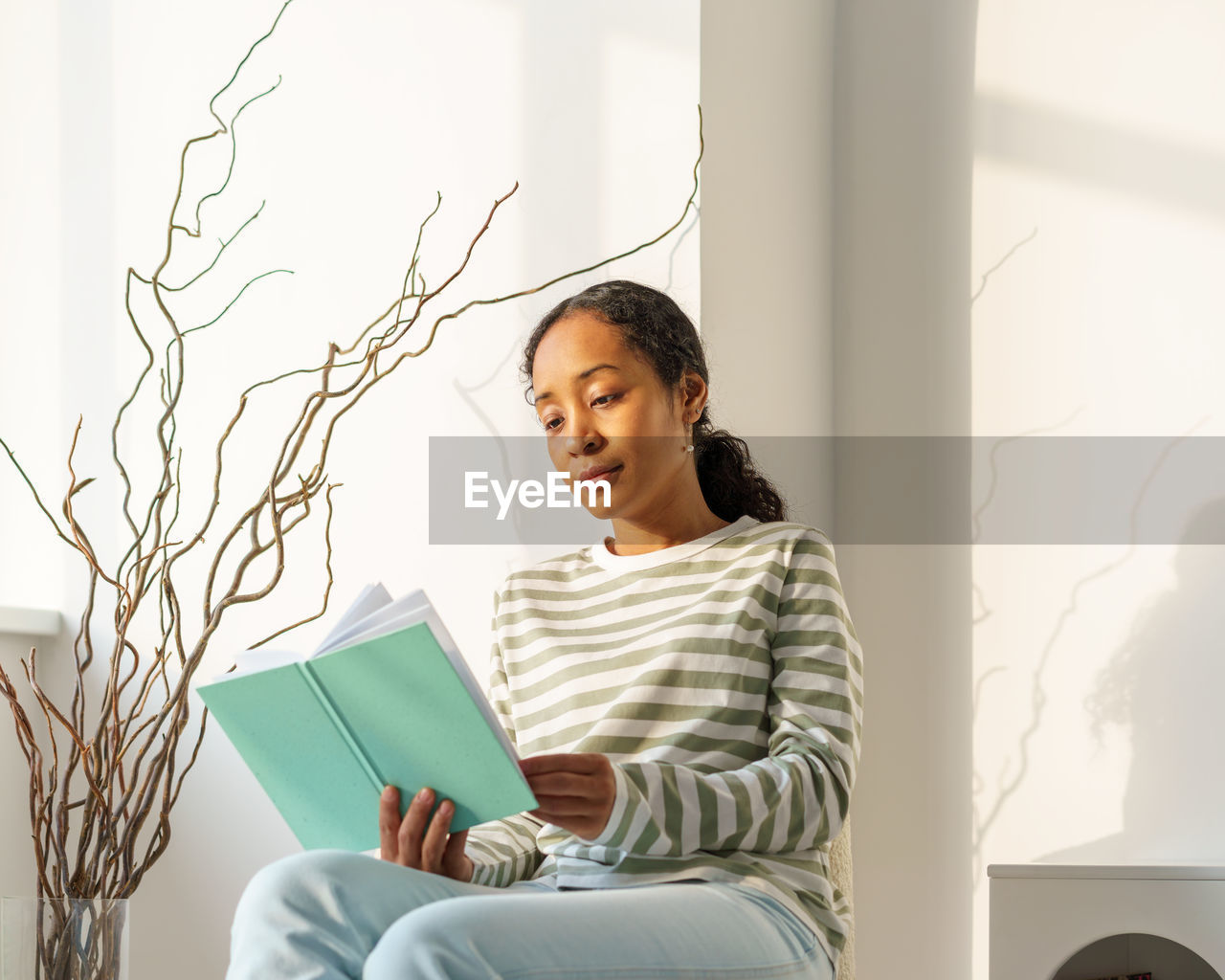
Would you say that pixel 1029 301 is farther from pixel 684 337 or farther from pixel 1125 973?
pixel 1125 973

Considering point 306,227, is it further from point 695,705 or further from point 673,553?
point 695,705

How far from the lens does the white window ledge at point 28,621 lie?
183cm

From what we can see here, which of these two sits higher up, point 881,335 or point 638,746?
point 881,335

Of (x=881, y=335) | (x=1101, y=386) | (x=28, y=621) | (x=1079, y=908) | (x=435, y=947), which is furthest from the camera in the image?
(x=881, y=335)

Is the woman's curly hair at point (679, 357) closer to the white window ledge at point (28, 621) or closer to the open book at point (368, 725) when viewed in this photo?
the open book at point (368, 725)

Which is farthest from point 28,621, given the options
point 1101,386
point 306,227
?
point 1101,386

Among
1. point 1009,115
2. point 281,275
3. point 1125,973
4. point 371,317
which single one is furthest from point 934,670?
point 281,275

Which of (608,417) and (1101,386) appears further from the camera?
(1101,386)

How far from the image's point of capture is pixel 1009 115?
2107 mm

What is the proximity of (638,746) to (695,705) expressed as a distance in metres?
0.07

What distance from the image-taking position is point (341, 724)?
1.04 m

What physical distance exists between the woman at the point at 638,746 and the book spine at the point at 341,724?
0.02 m

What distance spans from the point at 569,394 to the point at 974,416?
0.96 meters

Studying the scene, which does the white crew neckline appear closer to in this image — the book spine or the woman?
the woman
